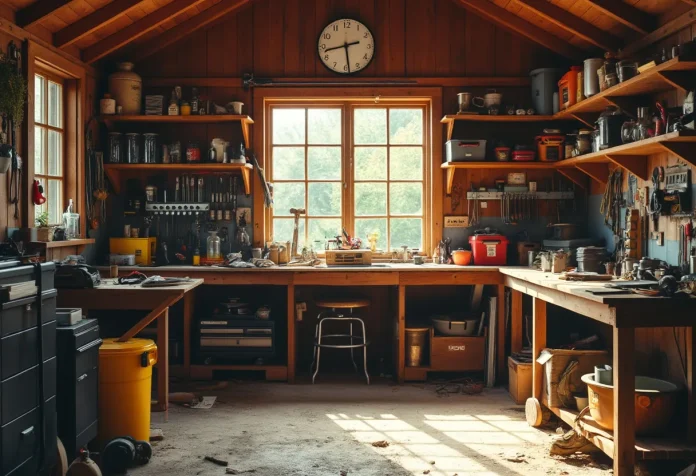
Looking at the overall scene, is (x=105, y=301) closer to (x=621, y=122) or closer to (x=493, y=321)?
(x=493, y=321)

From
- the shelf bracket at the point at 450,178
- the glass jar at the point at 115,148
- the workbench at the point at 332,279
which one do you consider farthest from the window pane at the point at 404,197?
the glass jar at the point at 115,148

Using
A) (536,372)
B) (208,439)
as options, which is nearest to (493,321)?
(536,372)

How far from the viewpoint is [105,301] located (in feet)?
14.6

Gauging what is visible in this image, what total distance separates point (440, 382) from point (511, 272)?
3.68 feet

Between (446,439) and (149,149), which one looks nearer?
(446,439)

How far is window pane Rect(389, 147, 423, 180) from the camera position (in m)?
6.45

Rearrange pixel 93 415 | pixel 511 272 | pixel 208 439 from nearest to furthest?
1. pixel 93 415
2. pixel 208 439
3. pixel 511 272

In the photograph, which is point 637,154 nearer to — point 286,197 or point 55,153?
point 286,197

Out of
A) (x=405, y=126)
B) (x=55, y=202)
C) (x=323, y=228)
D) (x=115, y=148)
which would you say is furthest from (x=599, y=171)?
(x=55, y=202)

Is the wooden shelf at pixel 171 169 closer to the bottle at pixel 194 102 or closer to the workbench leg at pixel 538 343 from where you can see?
the bottle at pixel 194 102

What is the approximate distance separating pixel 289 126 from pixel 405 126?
1.05m

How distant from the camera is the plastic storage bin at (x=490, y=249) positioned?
19.7ft

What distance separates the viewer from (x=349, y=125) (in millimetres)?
6410

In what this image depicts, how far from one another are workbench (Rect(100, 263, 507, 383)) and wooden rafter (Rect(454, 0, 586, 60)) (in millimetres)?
1968
